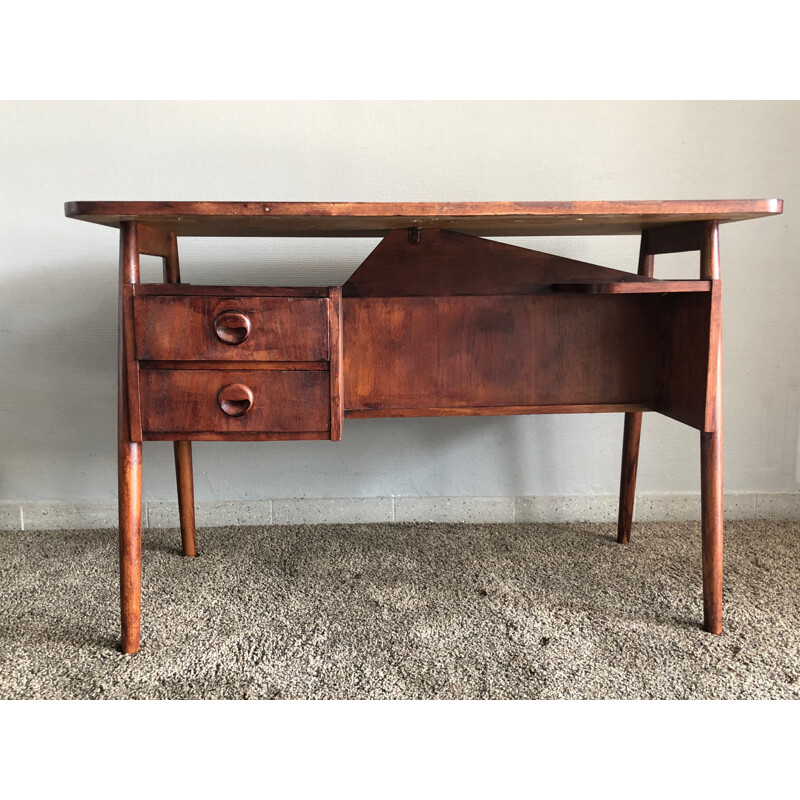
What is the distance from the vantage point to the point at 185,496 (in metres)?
1.57

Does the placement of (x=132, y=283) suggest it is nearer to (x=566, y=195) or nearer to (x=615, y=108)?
(x=566, y=195)

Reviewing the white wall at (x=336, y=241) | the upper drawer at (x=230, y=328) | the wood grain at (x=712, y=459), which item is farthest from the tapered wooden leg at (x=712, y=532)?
the upper drawer at (x=230, y=328)

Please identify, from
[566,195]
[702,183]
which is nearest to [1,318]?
[566,195]

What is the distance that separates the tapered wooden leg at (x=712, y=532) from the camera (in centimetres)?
123

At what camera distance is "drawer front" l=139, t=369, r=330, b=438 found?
114 cm

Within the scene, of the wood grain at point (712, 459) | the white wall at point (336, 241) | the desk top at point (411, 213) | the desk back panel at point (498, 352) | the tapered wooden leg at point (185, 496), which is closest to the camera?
the desk top at point (411, 213)

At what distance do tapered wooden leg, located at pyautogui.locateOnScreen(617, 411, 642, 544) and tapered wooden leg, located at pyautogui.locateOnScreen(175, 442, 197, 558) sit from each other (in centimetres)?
100

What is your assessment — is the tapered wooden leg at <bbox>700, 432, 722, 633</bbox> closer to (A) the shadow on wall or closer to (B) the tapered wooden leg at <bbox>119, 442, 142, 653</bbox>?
(A) the shadow on wall

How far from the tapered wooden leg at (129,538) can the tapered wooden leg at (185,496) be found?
14.8 inches

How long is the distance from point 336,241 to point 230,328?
2.11 feet

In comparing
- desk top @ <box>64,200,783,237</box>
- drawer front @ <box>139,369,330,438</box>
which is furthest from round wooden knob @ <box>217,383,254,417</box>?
desk top @ <box>64,200,783,237</box>

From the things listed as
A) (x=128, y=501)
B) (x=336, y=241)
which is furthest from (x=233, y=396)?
(x=336, y=241)

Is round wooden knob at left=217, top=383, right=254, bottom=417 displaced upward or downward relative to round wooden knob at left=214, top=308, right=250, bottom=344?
downward

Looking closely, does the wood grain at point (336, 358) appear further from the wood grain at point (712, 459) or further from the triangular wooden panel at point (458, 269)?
the wood grain at point (712, 459)
